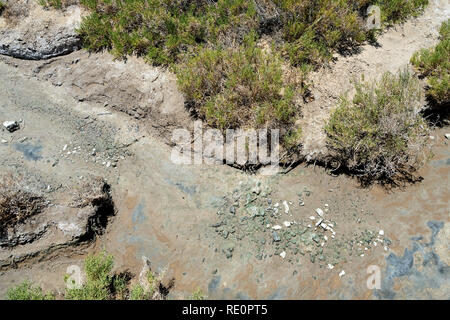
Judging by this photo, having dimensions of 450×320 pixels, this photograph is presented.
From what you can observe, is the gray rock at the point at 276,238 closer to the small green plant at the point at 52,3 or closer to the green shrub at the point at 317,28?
the green shrub at the point at 317,28

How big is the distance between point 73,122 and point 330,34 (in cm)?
603

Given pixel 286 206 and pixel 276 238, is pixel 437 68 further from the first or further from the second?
pixel 276 238

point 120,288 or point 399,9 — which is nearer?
point 120,288

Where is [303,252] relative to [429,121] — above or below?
below

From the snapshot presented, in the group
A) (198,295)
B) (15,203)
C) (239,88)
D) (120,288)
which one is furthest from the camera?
(239,88)

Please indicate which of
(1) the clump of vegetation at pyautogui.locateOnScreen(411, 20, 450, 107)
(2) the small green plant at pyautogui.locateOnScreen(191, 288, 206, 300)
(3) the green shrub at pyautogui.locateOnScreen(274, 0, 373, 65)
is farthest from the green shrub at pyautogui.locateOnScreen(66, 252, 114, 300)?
(1) the clump of vegetation at pyautogui.locateOnScreen(411, 20, 450, 107)

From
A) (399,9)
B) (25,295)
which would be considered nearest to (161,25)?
(399,9)

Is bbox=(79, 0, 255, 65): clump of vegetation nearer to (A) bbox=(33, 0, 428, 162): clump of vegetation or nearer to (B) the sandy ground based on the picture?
(A) bbox=(33, 0, 428, 162): clump of vegetation

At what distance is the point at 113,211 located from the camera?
6672 mm

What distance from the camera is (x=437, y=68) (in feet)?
23.1

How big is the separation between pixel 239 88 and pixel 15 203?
185 inches

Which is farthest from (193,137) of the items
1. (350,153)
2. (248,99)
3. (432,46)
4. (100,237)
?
(432,46)

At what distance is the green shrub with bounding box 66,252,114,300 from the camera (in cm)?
523
